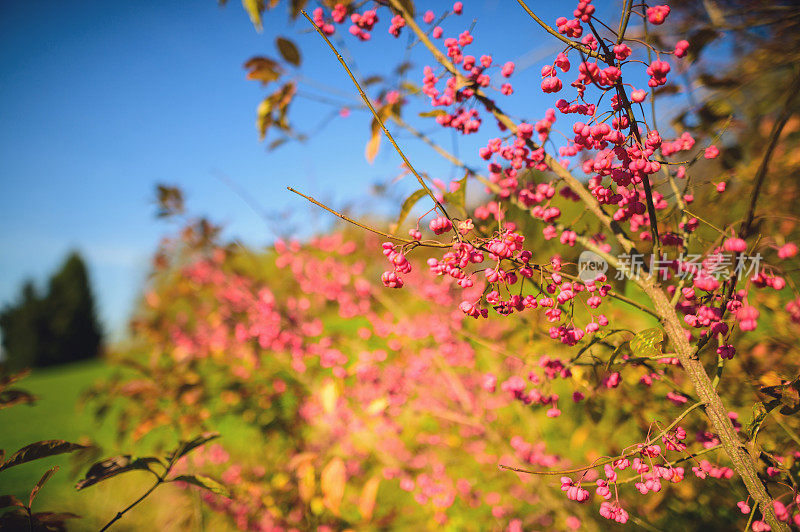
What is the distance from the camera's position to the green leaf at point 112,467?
81 centimetres

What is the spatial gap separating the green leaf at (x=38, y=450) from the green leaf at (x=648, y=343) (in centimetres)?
111

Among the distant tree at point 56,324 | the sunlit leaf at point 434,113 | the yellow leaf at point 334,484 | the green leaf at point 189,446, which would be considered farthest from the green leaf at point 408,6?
the distant tree at point 56,324

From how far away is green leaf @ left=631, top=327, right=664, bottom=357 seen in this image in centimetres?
65

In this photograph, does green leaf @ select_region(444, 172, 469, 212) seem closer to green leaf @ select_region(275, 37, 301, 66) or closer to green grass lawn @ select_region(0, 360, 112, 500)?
green leaf @ select_region(275, 37, 301, 66)

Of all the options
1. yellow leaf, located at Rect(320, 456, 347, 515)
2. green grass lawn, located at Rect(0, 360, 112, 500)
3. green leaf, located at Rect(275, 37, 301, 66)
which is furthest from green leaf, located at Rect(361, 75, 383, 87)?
green grass lawn, located at Rect(0, 360, 112, 500)

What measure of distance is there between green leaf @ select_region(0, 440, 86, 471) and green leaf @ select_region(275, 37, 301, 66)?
48.8 inches

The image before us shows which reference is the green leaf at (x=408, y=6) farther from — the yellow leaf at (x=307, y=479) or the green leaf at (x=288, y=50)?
the yellow leaf at (x=307, y=479)

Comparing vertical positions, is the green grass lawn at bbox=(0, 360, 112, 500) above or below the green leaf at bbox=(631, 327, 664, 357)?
below

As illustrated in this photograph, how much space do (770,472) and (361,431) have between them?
2.81 m

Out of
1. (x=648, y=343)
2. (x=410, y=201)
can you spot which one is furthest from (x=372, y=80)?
(x=648, y=343)

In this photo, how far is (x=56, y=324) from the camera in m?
21.6

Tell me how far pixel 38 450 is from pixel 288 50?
1.29 meters

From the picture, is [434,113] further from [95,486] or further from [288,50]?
[95,486]

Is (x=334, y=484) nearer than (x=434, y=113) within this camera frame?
No
